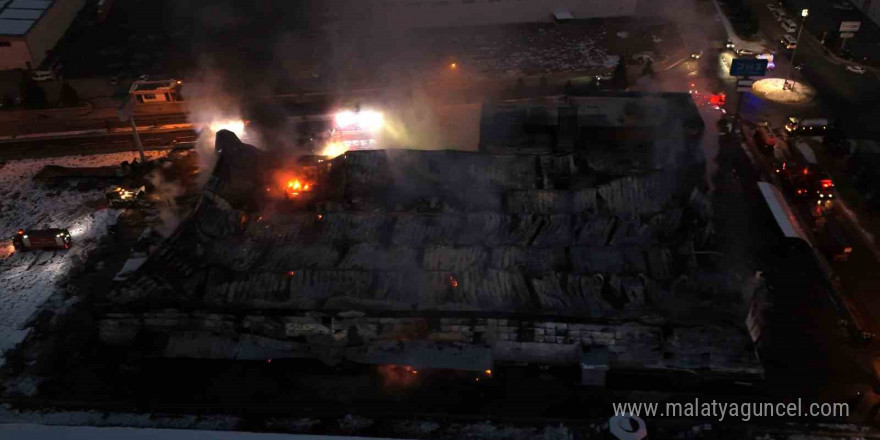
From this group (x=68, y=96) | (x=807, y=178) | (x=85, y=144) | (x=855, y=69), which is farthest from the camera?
(x=855, y=69)

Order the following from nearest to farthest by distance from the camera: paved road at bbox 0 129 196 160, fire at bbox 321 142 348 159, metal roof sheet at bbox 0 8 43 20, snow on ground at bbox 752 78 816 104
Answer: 1. fire at bbox 321 142 348 159
2. paved road at bbox 0 129 196 160
3. snow on ground at bbox 752 78 816 104
4. metal roof sheet at bbox 0 8 43 20

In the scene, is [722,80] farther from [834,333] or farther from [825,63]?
[834,333]

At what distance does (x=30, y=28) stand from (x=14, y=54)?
6.01ft

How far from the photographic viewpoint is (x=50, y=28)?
3838 cm

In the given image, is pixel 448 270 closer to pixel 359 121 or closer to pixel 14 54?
pixel 359 121

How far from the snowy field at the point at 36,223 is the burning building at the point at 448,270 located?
4.43 m

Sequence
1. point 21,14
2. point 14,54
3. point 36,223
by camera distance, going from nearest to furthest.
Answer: point 36,223, point 14,54, point 21,14

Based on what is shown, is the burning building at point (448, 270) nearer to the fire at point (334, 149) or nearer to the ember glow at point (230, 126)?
the fire at point (334, 149)

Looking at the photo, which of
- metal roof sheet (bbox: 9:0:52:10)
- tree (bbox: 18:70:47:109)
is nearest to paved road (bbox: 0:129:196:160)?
tree (bbox: 18:70:47:109)

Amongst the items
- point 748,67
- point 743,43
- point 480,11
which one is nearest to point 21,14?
point 480,11

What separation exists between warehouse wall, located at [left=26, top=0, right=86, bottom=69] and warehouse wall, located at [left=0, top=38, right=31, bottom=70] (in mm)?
341

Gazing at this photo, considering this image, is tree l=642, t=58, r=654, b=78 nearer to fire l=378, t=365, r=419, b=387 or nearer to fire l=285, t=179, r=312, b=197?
fire l=285, t=179, r=312, b=197

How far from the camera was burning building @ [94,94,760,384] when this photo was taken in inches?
667

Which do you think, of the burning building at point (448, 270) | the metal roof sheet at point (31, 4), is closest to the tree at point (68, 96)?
the metal roof sheet at point (31, 4)
